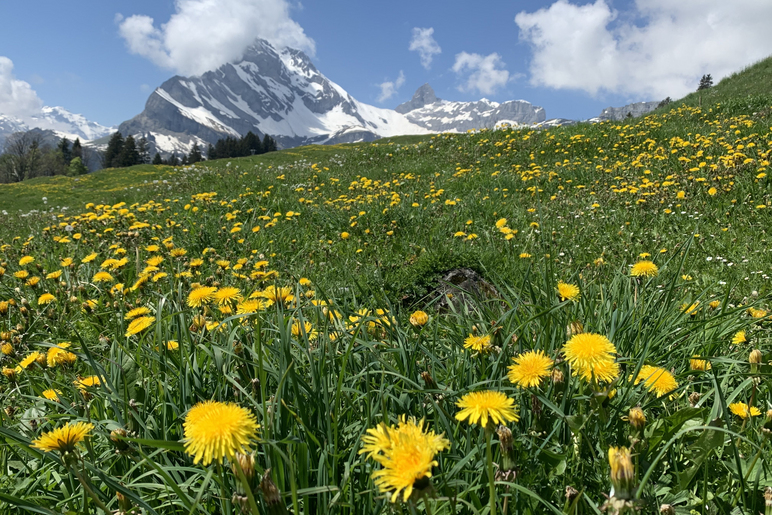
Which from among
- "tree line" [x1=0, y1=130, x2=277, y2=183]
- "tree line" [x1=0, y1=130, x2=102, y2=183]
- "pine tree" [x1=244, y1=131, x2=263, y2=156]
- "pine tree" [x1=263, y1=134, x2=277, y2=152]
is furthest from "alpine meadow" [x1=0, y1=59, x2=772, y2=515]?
"pine tree" [x1=263, y1=134, x2=277, y2=152]

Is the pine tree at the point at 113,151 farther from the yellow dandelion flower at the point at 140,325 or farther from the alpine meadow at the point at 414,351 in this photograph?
the yellow dandelion flower at the point at 140,325

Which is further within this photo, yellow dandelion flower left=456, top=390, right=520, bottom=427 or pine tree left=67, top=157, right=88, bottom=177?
pine tree left=67, top=157, right=88, bottom=177

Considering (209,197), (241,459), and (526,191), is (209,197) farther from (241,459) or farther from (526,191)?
(241,459)

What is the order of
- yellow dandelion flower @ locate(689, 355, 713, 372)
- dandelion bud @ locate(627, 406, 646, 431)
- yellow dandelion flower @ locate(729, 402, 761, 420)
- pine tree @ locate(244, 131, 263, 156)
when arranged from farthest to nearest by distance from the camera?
1. pine tree @ locate(244, 131, 263, 156)
2. yellow dandelion flower @ locate(689, 355, 713, 372)
3. yellow dandelion flower @ locate(729, 402, 761, 420)
4. dandelion bud @ locate(627, 406, 646, 431)

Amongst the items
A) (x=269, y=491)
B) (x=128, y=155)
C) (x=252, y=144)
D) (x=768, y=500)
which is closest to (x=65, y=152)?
(x=128, y=155)

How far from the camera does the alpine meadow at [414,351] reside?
3.53 feet

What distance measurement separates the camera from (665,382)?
4.68 ft

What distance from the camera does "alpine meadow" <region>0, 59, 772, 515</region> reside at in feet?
3.53

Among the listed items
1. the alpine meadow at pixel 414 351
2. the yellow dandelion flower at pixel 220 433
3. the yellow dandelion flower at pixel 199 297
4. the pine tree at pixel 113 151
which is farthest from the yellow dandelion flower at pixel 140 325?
the pine tree at pixel 113 151

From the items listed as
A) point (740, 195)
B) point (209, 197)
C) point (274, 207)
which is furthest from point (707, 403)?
point (209, 197)

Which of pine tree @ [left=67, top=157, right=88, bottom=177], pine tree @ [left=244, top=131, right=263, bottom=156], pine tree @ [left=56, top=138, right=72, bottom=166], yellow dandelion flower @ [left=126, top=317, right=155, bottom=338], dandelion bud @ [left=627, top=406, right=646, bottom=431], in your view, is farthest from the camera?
pine tree @ [left=244, top=131, right=263, bottom=156]

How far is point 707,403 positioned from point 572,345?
3.27 ft

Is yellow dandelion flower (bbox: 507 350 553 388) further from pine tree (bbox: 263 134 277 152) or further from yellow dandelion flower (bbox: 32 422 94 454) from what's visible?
pine tree (bbox: 263 134 277 152)

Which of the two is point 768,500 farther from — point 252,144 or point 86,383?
point 252,144
